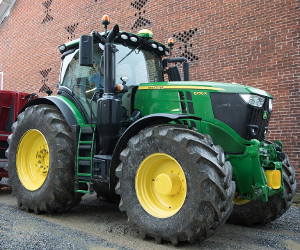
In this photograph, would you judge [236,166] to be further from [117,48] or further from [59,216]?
[59,216]

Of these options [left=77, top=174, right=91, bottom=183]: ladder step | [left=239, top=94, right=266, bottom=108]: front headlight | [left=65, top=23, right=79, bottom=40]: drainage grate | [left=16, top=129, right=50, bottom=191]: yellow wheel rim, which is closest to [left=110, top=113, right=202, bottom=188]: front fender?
[left=77, top=174, right=91, bottom=183]: ladder step

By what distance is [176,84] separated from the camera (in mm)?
4145

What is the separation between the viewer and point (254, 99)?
4.07 metres

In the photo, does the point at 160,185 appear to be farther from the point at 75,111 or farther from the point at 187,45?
the point at 187,45

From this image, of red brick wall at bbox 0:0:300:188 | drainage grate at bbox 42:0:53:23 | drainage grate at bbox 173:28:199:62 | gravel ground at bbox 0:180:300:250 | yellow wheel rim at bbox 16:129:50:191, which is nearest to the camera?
gravel ground at bbox 0:180:300:250

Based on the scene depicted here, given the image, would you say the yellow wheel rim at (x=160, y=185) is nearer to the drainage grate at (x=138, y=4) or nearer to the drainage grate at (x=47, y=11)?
the drainage grate at (x=138, y=4)

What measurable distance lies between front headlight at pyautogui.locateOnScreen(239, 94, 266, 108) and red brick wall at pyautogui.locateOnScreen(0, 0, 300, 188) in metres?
3.45

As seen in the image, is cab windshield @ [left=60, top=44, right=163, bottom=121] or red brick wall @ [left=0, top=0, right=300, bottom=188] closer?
cab windshield @ [left=60, top=44, right=163, bottom=121]

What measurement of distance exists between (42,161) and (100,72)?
1.55 meters

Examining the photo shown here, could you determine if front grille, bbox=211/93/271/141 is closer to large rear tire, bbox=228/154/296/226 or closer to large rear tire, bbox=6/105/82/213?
large rear tire, bbox=228/154/296/226

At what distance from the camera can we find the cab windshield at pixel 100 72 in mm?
4617

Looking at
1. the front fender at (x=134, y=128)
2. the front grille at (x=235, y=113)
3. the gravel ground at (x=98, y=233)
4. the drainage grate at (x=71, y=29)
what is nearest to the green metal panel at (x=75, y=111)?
the front fender at (x=134, y=128)

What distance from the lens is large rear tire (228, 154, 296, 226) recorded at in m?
4.34

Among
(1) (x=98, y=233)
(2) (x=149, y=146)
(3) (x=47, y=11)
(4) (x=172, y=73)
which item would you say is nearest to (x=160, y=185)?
(2) (x=149, y=146)
